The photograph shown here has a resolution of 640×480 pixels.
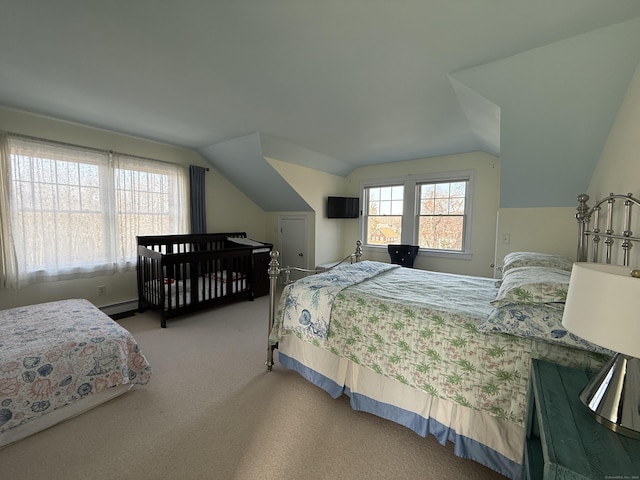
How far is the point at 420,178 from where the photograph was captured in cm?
457

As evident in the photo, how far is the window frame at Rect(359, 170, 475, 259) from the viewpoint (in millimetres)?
4176

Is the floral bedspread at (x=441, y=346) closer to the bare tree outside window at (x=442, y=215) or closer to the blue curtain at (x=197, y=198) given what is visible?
the bare tree outside window at (x=442, y=215)

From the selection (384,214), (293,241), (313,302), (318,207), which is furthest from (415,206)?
(313,302)

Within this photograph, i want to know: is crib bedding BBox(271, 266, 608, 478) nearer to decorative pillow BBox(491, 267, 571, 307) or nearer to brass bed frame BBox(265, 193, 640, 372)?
decorative pillow BBox(491, 267, 571, 307)

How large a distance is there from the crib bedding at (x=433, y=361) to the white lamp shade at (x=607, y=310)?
607mm

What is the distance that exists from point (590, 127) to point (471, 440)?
2.52m

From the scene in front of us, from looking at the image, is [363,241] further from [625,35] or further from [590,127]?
[625,35]

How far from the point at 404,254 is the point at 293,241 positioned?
2.13 m

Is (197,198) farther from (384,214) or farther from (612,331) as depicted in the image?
(612,331)

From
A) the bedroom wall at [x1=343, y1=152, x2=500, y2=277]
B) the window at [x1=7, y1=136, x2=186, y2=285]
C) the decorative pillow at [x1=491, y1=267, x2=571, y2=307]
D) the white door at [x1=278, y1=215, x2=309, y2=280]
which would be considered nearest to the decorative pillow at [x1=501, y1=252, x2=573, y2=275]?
the decorative pillow at [x1=491, y1=267, x2=571, y2=307]

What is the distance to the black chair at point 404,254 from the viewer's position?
178 inches

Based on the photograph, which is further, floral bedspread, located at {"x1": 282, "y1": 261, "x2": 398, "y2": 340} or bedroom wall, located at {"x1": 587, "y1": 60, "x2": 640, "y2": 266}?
floral bedspread, located at {"x1": 282, "y1": 261, "x2": 398, "y2": 340}

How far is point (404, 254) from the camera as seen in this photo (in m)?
4.55

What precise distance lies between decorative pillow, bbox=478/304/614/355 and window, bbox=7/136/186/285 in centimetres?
431
